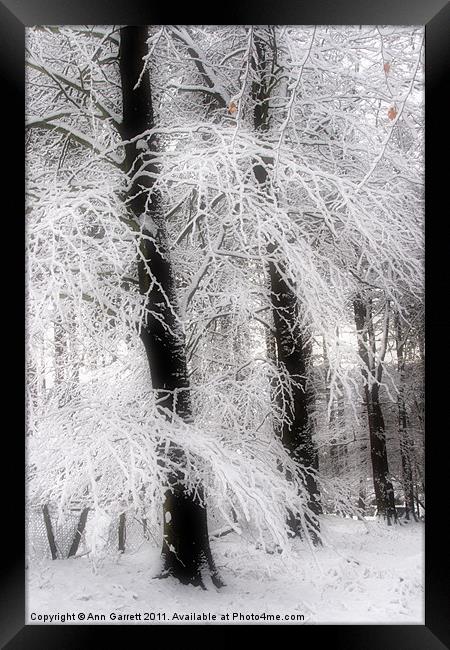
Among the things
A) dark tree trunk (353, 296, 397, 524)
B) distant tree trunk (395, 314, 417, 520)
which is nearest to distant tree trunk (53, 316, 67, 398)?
dark tree trunk (353, 296, 397, 524)

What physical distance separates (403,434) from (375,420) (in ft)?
0.47

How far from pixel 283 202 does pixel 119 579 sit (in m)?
1.97

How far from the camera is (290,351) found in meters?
2.02

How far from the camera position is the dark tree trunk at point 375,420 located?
6.39 ft

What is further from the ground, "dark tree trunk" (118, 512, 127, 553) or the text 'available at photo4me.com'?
"dark tree trunk" (118, 512, 127, 553)

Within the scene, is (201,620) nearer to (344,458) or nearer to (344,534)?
(344,534)

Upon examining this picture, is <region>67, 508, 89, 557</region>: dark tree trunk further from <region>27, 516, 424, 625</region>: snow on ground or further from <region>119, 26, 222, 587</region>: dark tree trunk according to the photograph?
<region>119, 26, 222, 587</region>: dark tree trunk

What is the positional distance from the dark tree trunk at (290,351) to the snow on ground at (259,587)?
0.67 feet

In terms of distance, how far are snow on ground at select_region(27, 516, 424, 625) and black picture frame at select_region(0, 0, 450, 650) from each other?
5 centimetres

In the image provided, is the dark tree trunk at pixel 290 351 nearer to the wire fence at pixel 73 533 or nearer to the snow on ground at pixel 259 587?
the snow on ground at pixel 259 587

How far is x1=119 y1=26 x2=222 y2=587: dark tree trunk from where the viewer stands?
195cm

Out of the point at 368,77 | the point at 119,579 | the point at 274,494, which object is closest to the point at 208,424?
the point at 274,494
